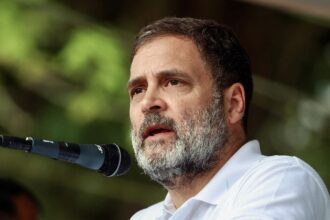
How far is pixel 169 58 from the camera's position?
136 inches

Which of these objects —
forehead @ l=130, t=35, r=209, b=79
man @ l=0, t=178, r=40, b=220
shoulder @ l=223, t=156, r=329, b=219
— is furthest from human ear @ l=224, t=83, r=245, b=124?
man @ l=0, t=178, r=40, b=220

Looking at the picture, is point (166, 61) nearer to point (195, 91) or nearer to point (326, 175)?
point (195, 91)

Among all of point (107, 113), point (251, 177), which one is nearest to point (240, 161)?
point (251, 177)

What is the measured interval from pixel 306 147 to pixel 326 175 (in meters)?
0.23

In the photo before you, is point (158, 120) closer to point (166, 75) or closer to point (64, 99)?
point (166, 75)

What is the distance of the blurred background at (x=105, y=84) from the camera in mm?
6453

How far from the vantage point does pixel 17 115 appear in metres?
6.69

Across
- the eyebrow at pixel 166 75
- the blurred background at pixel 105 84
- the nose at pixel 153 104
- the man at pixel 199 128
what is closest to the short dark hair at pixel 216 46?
the man at pixel 199 128

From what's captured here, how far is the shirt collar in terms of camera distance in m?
3.24

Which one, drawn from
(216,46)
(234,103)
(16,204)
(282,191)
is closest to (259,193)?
(282,191)

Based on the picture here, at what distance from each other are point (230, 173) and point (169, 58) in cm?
48

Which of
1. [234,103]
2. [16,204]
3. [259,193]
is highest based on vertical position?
[234,103]

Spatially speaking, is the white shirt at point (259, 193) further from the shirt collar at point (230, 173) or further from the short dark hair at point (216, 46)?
the short dark hair at point (216, 46)

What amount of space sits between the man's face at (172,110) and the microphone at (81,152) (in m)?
0.41
